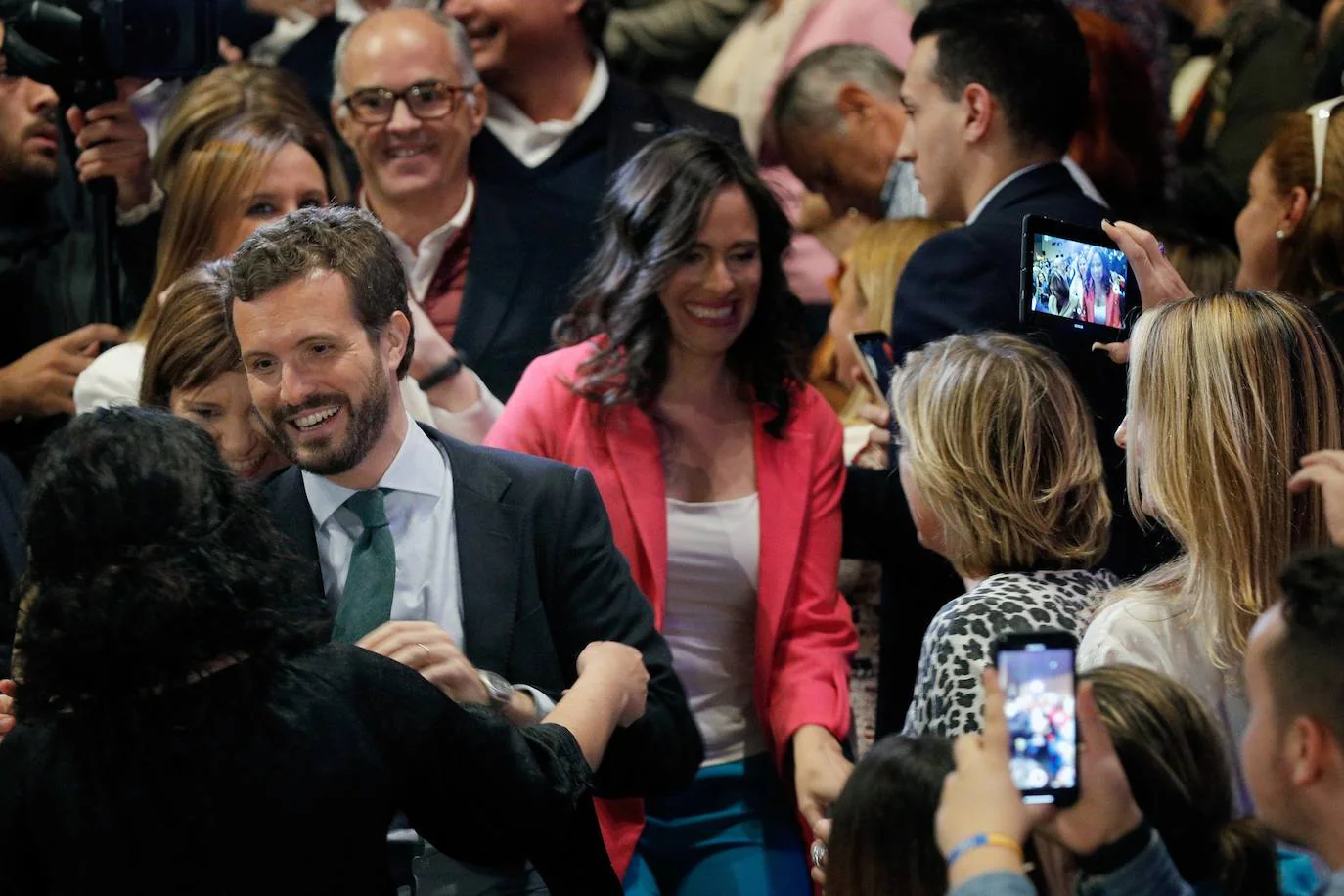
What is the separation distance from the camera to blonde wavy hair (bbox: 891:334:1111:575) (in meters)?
2.81

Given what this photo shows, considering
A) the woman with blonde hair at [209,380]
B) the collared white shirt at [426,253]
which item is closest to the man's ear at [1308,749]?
the woman with blonde hair at [209,380]

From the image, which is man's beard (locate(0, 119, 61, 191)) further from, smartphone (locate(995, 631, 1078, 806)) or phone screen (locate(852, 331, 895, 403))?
smartphone (locate(995, 631, 1078, 806))

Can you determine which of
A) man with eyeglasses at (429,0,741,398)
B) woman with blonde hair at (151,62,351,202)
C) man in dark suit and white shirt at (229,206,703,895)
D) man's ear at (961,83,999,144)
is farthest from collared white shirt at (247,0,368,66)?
man in dark suit and white shirt at (229,206,703,895)

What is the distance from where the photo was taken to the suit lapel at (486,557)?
2.65 m

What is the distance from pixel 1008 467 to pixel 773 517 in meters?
0.62

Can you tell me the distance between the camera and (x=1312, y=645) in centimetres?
187

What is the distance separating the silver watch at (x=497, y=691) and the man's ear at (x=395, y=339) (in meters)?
0.48

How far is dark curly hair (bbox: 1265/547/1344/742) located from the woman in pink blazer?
A: 1.36m

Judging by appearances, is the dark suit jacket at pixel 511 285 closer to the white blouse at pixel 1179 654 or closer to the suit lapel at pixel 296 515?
the suit lapel at pixel 296 515

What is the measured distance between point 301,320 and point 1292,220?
1992 mm

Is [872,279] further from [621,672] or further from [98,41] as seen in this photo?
[98,41]

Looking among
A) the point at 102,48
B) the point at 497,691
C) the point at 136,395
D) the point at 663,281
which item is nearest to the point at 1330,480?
the point at 497,691

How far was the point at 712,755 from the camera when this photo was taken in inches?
131

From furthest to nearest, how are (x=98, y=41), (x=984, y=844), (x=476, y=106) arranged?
(x=476, y=106), (x=98, y=41), (x=984, y=844)
